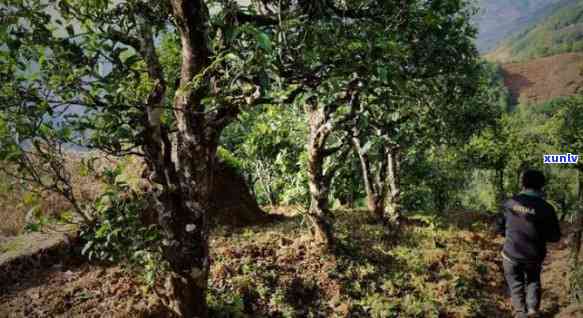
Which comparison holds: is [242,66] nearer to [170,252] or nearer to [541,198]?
[170,252]

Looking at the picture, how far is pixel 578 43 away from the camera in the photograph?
194m

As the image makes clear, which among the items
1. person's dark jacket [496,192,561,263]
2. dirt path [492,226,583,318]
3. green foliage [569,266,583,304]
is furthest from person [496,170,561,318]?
green foliage [569,266,583,304]

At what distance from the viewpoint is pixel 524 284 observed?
5.98m

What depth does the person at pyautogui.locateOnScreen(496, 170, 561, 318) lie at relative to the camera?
218 inches

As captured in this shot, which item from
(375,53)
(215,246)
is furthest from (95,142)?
(215,246)

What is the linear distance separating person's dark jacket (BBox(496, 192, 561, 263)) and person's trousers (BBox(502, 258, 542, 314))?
159mm

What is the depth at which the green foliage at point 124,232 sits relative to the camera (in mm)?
4094

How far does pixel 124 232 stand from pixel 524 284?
6323mm

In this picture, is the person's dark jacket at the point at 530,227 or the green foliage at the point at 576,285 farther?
the green foliage at the point at 576,285

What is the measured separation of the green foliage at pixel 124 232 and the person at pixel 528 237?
5.46m
